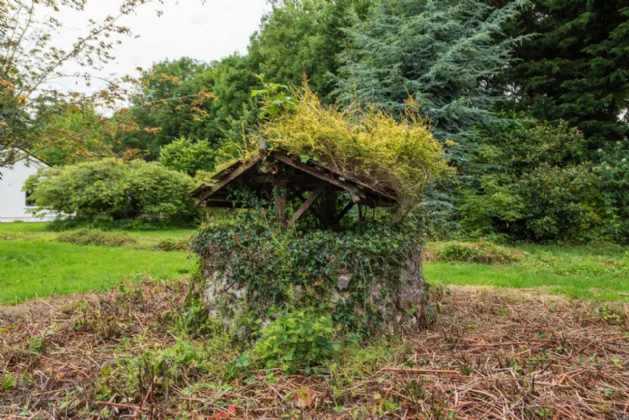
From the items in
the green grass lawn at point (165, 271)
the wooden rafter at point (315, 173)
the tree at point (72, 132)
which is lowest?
the green grass lawn at point (165, 271)

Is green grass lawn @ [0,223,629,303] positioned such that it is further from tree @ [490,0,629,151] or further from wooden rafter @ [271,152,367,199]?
tree @ [490,0,629,151]

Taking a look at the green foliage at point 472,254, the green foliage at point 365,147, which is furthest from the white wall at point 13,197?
the green foliage at point 365,147

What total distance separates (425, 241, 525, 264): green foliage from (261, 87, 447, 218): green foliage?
6063 millimetres

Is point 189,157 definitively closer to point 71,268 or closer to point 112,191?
point 112,191

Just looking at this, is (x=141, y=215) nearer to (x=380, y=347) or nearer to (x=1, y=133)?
(x=1, y=133)

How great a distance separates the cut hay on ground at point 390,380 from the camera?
105 inches

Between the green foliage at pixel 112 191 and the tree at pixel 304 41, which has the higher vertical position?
the tree at pixel 304 41

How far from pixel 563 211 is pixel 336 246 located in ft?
37.8

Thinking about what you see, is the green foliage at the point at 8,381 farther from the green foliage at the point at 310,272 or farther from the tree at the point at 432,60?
the tree at the point at 432,60

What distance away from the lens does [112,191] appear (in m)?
17.5

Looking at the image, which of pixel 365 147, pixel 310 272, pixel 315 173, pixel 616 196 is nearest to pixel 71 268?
pixel 310 272

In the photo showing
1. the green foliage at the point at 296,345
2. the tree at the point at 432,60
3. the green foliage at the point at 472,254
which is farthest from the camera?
the tree at the point at 432,60

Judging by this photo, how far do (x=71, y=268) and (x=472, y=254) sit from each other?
918cm

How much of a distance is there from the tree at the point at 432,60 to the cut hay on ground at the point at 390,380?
9929mm
